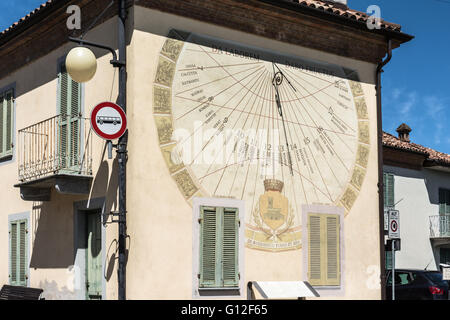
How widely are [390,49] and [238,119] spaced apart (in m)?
4.23

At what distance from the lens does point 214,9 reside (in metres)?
12.1

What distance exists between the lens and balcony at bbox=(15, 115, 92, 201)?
11.8 meters

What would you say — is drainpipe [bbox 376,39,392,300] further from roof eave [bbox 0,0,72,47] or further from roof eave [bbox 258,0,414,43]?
roof eave [bbox 0,0,72,47]

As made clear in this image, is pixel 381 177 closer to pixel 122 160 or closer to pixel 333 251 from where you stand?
pixel 333 251

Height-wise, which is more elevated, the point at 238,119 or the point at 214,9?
the point at 214,9

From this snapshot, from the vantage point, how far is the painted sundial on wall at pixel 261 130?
11.6 m

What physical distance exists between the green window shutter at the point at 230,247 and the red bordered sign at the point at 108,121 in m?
2.49

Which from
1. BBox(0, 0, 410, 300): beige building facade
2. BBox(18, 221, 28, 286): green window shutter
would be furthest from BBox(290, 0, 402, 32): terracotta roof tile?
BBox(18, 221, 28, 286): green window shutter

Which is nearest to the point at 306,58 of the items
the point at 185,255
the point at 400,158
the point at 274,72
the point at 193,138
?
the point at 274,72

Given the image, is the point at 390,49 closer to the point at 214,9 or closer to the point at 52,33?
the point at 214,9

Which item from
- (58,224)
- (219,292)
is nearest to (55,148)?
(58,224)

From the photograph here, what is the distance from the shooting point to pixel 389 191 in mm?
21812

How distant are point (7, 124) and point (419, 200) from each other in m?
14.1

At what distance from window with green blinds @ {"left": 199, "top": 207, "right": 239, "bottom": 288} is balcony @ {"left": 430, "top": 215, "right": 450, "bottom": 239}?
42.5 feet
